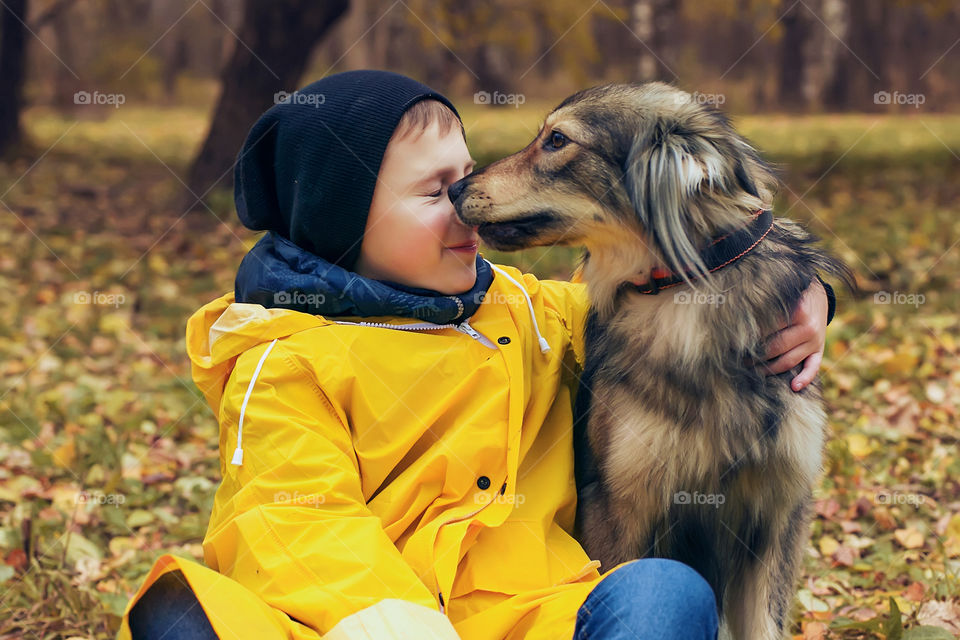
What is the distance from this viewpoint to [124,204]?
838 cm

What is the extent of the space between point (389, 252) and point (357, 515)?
63cm

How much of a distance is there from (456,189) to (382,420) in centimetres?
57

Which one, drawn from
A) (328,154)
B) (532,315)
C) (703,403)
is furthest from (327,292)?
(703,403)

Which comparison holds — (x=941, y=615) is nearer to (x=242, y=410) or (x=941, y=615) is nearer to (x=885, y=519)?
(x=885, y=519)

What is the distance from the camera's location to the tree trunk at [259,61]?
7.70 metres

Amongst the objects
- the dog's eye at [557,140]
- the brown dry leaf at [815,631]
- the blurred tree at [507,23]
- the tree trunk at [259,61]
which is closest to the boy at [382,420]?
the dog's eye at [557,140]

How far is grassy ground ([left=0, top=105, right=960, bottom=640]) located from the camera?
9.96 feet

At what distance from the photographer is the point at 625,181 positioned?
2186mm

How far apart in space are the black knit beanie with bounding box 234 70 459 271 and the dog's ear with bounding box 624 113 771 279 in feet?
1.77

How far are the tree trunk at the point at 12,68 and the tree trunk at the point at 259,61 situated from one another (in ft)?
9.75

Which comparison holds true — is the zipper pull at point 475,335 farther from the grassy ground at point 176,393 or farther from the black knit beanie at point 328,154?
the grassy ground at point 176,393

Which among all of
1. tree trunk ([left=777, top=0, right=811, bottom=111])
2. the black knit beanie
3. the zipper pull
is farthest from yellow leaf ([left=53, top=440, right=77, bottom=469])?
tree trunk ([left=777, top=0, right=811, bottom=111])

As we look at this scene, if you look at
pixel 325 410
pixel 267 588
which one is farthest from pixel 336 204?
pixel 267 588

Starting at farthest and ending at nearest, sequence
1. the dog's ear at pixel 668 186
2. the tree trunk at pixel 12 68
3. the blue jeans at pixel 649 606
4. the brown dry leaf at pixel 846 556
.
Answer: the tree trunk at pixel 12 68 → the brown dry leaf at pixel 846 556 → the dog's ear at pixel 668 186 → the blue jeans at pixel 649 606
